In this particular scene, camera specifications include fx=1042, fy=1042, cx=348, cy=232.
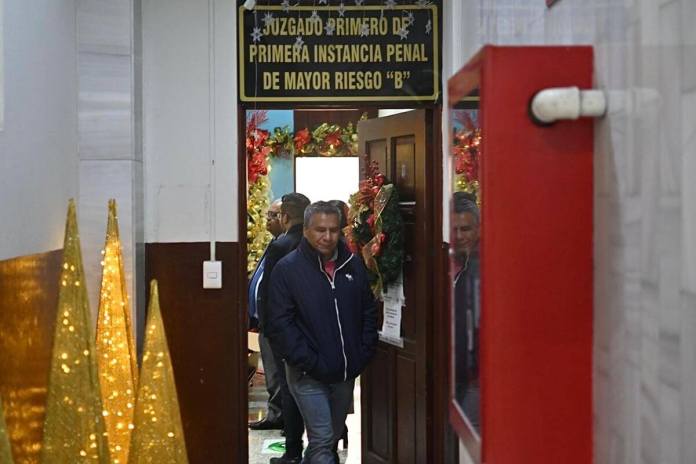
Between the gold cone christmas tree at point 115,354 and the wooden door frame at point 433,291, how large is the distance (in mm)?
824

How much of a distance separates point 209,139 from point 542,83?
11.1 feet

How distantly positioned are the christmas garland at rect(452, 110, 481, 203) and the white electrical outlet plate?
2998 mm

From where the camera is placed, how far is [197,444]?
15.3 feet

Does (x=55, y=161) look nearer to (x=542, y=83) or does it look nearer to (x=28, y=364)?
(x=28, y=364)

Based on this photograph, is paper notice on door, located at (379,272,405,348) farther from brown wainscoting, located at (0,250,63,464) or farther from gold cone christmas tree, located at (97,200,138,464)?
brown wainscoting, located at (0,250,63,464)

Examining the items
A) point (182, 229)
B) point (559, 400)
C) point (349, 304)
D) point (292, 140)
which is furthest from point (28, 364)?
point (292, 140)

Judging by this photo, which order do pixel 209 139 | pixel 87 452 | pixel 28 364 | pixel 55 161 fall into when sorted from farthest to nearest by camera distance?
pixel 209 139, pixel 55 161, pixel 28 364, pixel 87 452

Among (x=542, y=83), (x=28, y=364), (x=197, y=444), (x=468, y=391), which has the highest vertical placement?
(x=542, y=83)

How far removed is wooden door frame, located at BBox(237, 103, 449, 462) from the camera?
4641 mm

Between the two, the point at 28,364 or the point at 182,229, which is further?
the point at 182,229

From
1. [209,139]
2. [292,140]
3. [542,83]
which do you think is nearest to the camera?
[542,83]

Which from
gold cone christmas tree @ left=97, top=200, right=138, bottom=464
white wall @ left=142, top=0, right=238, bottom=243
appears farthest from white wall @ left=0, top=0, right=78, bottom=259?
white wall @ left=142, top=0, right=238, bottom=243

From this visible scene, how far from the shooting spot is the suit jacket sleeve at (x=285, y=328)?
4.61 m

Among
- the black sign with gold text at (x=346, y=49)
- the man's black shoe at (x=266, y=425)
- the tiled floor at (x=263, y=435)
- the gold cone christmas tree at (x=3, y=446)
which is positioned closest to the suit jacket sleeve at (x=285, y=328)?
the black sign with gold text at (x=346, y=49)
